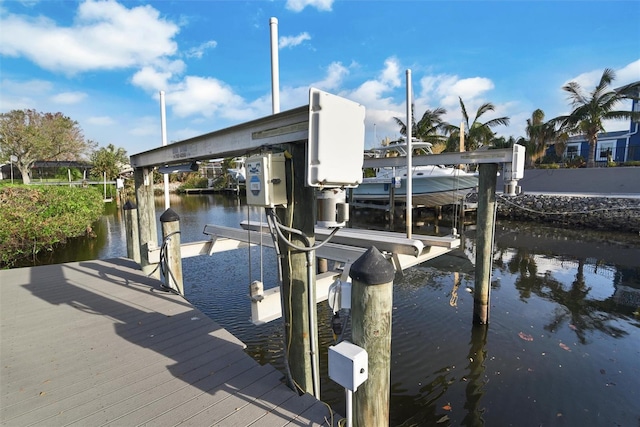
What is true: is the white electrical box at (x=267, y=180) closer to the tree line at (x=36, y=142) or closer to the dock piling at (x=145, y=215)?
the dock piling at (x=145, y=215)

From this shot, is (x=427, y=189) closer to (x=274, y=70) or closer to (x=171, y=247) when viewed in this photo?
(x=171, y=247)

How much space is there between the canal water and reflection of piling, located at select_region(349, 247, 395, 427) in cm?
123

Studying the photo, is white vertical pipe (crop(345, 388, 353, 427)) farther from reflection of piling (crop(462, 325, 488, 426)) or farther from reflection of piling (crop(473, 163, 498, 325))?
reflection of piling (crop(473, 163, 498, 325))

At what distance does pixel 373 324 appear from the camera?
2.10 meters

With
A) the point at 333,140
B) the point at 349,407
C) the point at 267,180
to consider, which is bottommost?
the point at 349,407

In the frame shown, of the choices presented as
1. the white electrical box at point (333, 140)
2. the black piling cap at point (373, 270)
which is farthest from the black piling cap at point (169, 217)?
the black piling cap at point (373, 270)

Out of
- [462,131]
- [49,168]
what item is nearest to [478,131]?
[462,131]

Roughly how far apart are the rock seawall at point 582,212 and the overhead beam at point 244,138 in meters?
12.6

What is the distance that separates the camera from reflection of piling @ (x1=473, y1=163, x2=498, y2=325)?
5895 millimetres

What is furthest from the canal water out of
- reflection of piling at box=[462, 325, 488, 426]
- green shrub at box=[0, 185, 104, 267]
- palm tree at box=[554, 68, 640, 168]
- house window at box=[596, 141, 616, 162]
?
house window at box=[596, 141, 616, 162]

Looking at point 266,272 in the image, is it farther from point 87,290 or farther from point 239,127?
point 239,127

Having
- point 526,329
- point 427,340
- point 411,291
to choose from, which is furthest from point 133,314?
point 526,329

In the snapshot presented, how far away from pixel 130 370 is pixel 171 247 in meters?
2.41

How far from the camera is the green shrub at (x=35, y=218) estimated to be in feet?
29.9
